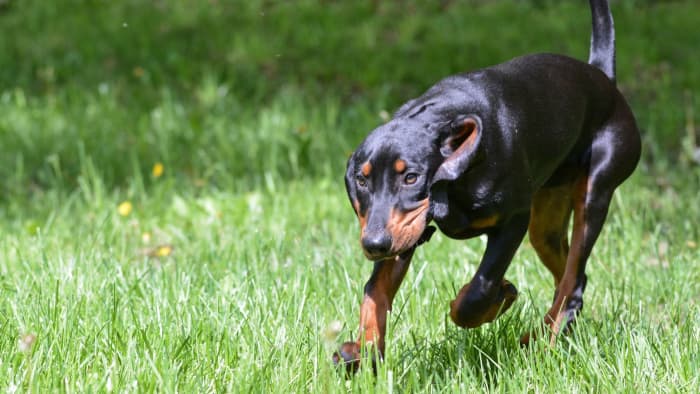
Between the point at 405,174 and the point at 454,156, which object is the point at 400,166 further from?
the point at 454,156

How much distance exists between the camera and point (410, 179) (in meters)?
2.84

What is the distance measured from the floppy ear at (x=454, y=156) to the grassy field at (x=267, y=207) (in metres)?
0.48

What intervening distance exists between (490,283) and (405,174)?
488 millimetres

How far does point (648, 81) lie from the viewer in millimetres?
8086

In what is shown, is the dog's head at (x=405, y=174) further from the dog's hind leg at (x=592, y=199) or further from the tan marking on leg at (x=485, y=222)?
the dog's hind leg at (x=592, y=199)

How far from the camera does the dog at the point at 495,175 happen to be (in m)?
2.85

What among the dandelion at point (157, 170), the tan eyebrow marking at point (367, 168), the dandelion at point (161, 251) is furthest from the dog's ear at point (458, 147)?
the dandelion at point (157, 170)

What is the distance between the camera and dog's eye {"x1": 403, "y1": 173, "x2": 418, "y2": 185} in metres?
2.84

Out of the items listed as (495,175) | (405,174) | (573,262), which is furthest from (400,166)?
(573,262)

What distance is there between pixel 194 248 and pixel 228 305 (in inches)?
64.3

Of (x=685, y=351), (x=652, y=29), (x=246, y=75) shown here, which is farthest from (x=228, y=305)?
(x=652, y=29)

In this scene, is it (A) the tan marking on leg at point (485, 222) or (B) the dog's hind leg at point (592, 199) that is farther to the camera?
(B) the dog's hind leg at point (592, 199)

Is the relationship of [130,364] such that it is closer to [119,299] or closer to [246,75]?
[119,299]

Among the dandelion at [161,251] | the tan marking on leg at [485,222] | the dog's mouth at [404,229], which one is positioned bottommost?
the dandelion at [161,251]
